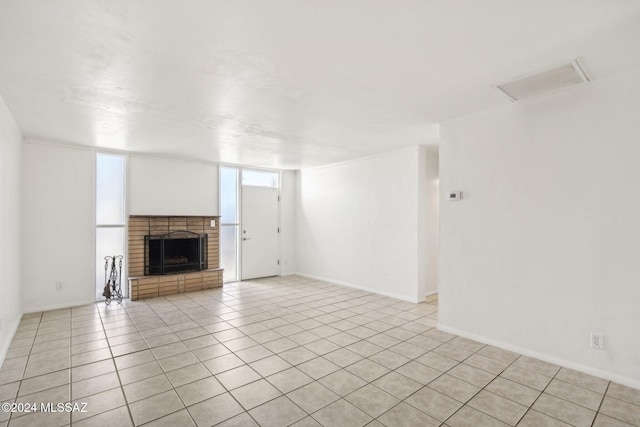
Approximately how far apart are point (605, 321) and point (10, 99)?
5768 millimetres

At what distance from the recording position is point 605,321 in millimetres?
2666

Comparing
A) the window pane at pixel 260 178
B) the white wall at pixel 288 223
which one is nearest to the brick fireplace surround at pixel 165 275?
the window pane at pixel 260 178

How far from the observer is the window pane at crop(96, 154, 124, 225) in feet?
17.6

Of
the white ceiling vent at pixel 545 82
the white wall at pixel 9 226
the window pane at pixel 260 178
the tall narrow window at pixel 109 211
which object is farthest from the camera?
the window pane at pixel 260 178

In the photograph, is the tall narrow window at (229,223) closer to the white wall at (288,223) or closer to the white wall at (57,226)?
the white wall at (288,223)

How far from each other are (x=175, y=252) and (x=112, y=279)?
1.08 meters

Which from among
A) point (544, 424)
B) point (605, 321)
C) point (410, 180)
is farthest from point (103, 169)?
point (605, 321)

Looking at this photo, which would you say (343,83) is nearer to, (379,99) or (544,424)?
(379,99)

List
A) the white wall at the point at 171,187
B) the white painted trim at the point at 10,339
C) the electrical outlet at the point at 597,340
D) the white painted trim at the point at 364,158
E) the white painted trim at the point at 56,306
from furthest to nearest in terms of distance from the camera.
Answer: the white wall at the point at 171,187 < the white painted trim at the point at 364,158 < the white painted trim at the point at 56,306 < the white painted trim at the point at 10,339 < the electrical outlet at the point at 597,340

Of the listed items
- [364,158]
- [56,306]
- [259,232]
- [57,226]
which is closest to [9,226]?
[57,226]

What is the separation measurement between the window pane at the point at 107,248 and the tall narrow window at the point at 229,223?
5.92ft

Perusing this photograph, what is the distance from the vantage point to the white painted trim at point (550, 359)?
258 cm

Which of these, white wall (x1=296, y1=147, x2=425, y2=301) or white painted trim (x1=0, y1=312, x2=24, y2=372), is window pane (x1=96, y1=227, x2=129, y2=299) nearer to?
white painted trim (x1=0, y1=312, x2=24, y2=372)

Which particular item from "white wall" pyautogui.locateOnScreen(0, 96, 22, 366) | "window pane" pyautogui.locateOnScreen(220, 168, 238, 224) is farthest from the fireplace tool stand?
"window pane" pyautogui.locateOnScreen(220, 168, 238, 224)
